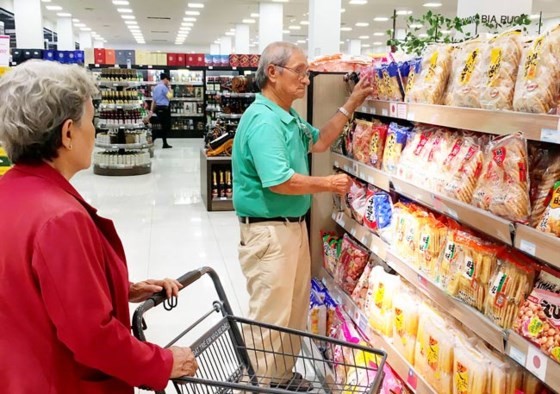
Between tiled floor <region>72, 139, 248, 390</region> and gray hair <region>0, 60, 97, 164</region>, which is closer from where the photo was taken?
gray hair <region>0, 60, 97, 164</region>

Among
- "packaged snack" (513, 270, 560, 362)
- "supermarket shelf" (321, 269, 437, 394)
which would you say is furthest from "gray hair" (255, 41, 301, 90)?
"packaged snack" (513, 270, 560, 362)

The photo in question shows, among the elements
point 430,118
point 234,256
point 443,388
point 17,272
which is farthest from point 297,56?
point 234,256

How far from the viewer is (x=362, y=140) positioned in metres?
3.20

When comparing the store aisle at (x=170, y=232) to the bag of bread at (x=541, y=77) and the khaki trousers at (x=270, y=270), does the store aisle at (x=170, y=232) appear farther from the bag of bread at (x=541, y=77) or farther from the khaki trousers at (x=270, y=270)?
the bag of bread at (x=541, y=77)

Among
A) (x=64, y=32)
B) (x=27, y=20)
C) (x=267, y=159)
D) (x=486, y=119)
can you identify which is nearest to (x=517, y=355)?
(x=486, y=119)

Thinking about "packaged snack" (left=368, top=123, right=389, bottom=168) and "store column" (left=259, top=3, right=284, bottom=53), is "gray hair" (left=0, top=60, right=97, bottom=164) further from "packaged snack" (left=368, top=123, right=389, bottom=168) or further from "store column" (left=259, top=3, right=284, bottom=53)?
"store column" (left=259, top=3, right=284, bottom=53)

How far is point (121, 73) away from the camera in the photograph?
11.3m

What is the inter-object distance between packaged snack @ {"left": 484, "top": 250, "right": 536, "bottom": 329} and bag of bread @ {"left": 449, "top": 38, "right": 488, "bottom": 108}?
56 centimetres

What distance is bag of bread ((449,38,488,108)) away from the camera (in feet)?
6.70

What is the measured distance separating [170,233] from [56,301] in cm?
539

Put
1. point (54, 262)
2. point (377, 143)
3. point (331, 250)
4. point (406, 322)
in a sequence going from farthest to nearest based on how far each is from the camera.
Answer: point (331, 250) → point (377, 143) → point (406, 322) → point (54, 262)

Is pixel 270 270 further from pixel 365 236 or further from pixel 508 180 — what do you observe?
pixel 508 180

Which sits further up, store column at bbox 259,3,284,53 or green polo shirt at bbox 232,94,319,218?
store column at bbox 259,3,284,53

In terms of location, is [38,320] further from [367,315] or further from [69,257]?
[367,315]
